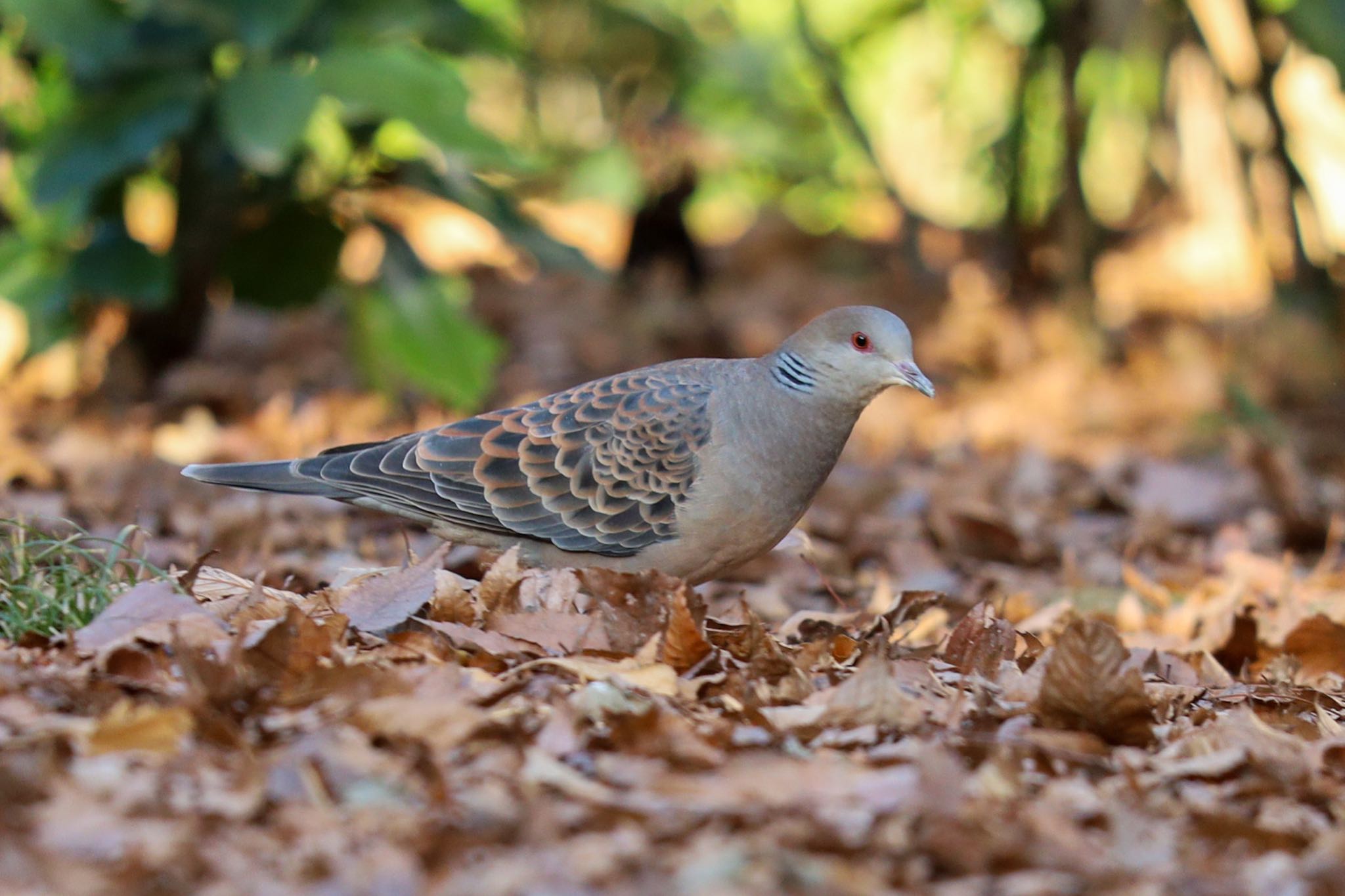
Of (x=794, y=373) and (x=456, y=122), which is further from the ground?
(x=456, y=122)

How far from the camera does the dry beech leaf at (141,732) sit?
7.64 feet

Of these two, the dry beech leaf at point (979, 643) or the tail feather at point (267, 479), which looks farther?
the tail feather at point (267, 479)

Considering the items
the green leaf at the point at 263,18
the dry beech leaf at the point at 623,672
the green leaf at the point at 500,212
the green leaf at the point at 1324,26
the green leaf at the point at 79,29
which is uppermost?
the green leaf at the point at 1324,26

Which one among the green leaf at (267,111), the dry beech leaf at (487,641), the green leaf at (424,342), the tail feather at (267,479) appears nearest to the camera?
the dry beech leaf at (487,641)

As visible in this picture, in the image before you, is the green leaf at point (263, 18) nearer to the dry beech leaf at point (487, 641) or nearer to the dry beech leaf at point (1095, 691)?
the dry beech leaf at point (487, 641)

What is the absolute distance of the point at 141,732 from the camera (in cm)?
235

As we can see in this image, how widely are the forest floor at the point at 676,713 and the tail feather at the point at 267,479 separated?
26 cm

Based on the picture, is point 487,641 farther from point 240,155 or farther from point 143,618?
point 240,155

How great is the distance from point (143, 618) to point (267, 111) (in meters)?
3.62

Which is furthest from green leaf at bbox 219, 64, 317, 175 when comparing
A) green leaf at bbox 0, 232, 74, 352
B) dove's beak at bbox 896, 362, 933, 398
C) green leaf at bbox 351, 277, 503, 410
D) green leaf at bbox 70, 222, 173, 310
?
dove's beak at bbox 896, 362, 933, 398

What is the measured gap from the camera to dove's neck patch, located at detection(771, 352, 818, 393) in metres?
3.96

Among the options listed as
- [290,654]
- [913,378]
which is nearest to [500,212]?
[913,378]

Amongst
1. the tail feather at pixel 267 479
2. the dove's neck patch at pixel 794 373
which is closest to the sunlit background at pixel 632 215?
the tail feather at pixel 267 479

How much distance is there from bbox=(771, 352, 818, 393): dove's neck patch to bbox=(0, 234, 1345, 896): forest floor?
52cm
